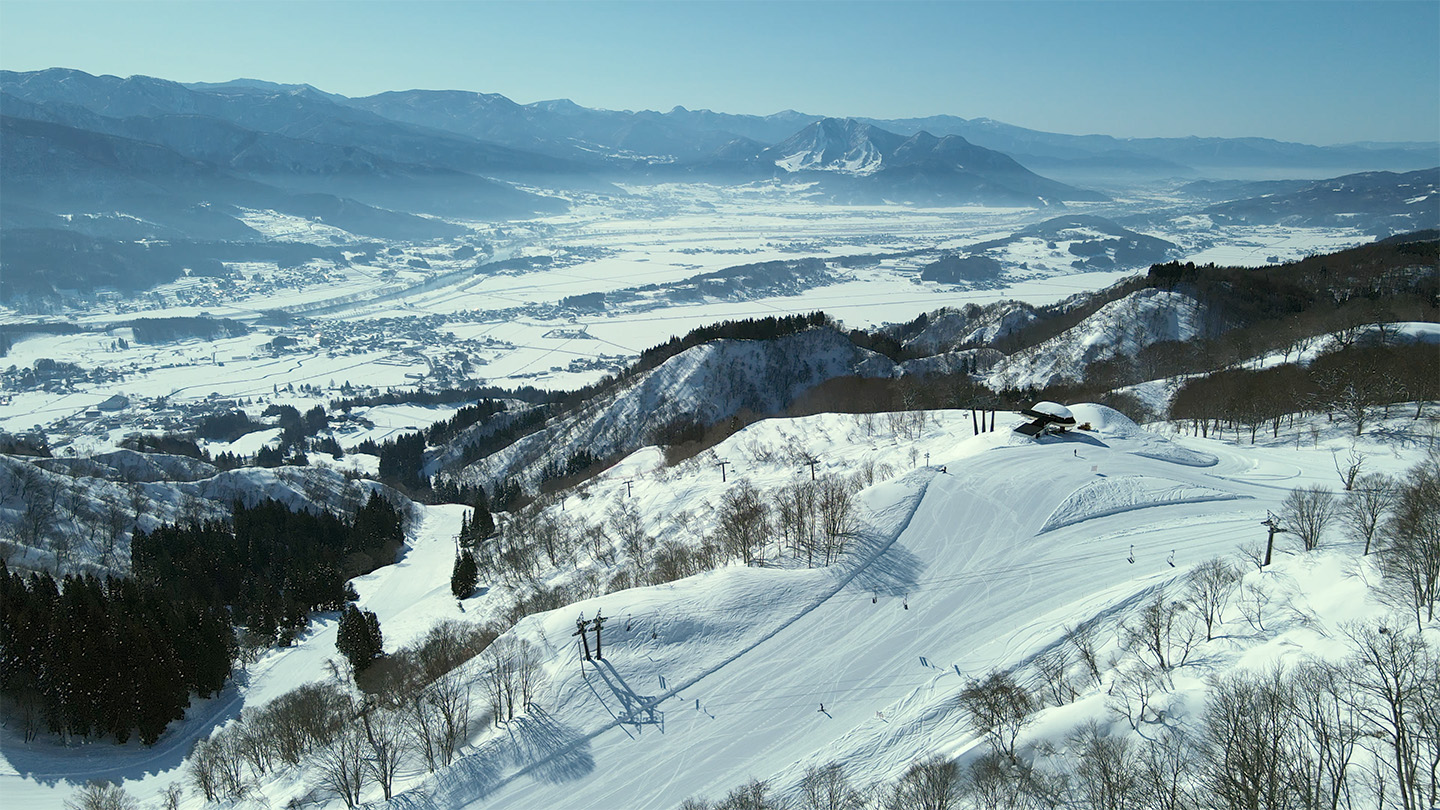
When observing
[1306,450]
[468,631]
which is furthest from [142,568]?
[1306,450]

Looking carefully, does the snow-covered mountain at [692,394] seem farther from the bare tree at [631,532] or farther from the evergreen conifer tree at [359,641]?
the evergreen conifer tree at [359,641]

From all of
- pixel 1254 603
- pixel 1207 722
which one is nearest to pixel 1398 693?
pixel 1207 722

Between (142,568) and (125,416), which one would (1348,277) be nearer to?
(142,568)

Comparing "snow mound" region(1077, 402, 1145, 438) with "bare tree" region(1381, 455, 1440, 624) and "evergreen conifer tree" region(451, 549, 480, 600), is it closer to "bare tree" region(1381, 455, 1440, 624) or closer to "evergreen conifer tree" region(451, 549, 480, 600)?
"bare tree" region(1381, 455, 1440, 624)

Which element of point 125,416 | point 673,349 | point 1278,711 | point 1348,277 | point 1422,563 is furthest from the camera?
point 125,416

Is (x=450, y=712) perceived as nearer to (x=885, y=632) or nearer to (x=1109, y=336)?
(x=885, y=632)

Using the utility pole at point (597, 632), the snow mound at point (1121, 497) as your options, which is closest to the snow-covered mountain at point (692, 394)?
the snow mound at point (1121, 497)
